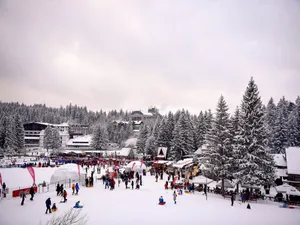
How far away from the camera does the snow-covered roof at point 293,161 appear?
86.8 ft

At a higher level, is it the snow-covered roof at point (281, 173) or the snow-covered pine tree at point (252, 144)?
the snow-covered pine tree at point (252, 144)

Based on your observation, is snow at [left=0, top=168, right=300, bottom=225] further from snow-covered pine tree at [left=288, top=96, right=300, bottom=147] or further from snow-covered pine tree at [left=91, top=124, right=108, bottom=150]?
snow-covered pine tree at [left=91, top=124, right=108, bottom=150]

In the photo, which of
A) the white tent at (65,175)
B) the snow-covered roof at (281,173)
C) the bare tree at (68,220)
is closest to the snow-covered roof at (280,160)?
the snow-covered roof at (281,173)

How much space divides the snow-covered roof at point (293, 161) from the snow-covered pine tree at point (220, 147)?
951 centimetres

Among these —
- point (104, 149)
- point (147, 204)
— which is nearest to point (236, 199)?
point (147, 204)

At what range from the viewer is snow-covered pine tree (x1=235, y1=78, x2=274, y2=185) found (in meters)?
21.3

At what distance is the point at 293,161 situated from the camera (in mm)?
27266

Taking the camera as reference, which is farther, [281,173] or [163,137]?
[163,137]

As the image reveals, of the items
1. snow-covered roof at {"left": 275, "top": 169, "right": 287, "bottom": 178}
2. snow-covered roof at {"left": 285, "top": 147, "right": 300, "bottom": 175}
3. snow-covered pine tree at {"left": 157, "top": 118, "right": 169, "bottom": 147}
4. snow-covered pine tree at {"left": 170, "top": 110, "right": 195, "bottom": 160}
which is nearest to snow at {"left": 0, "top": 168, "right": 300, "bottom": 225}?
snow-covered roof at {"left": 285, "top": 147, "right": 300, "bottom": 175}

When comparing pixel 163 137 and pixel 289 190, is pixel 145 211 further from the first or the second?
pixel 163 137

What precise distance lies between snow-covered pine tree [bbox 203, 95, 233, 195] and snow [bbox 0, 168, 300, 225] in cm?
448

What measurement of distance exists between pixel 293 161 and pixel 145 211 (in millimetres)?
23692

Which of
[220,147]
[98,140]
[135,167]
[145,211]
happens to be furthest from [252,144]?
[98,140]

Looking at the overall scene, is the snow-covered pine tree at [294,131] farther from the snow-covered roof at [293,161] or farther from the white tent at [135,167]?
the white tent at [135,167]
